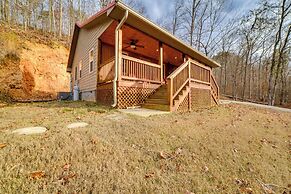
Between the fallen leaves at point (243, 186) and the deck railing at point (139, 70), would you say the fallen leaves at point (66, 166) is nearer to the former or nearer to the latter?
the fallen leaves at point (243, 186)

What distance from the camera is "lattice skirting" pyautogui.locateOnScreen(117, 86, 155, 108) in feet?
23.1

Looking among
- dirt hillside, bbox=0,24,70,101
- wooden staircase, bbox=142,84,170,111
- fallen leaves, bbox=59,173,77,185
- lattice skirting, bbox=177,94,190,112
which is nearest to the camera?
fallen leaves, bbox=59,173,77,185

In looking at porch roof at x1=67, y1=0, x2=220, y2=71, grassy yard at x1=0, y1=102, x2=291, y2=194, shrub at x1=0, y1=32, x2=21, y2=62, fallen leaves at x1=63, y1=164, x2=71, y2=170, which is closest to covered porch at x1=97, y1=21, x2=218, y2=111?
porch roof at x1=67, y1=0, x2=220, y2=71

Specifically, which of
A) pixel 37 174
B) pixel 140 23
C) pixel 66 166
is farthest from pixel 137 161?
pixel 140 23

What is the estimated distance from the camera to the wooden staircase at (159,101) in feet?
22.5

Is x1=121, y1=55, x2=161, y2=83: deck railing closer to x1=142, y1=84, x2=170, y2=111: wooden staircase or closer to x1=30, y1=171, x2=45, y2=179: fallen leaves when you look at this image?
x1=142, y1=84, x2=170, y2=111: wooden staircase

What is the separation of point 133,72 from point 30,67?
13.1 m

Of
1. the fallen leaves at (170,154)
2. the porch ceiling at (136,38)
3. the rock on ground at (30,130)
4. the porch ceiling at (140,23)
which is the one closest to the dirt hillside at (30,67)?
Answer: the porch ceiling at (136,38)

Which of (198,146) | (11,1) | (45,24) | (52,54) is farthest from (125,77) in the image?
(45,24)

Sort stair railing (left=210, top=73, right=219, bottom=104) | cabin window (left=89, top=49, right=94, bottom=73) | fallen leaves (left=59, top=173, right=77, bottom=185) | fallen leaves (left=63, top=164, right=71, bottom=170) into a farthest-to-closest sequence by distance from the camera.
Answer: stair railing (left=210, top=73, right=219, bottom=104)
cabin window (left=89, top=49, right=94, bottom=73)
fallen leaves (left=63, top=164, right=71, bottom=170)
fallen leaves (left=59, top=173, right=77, bottom=185)

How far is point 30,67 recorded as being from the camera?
16.2m

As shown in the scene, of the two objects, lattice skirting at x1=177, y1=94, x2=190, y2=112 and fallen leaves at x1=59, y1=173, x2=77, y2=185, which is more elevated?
lattice skirting at x1=177, y1=94, x2=190, y2=112

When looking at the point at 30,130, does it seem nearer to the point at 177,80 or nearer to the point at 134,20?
the point at 177,80

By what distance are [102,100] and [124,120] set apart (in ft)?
13.7
